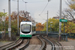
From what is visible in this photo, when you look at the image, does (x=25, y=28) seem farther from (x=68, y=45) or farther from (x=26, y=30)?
(x=68, y=45)

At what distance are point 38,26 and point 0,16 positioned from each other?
91.6m

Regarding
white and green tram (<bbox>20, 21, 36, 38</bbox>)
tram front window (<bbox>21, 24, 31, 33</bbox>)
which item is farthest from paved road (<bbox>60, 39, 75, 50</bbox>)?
tram front window (<bbox>21, 24, 31, 33</bbox>)

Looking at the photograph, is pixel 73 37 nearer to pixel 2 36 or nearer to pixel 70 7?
pixel 70 7

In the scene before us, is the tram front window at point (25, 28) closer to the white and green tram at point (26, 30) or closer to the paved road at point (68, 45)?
the white and green tram at point (26, 30)

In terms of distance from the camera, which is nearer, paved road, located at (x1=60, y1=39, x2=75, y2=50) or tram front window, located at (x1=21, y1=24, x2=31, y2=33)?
paved road, located at (x1=60, y1=39, x2=75, y2=50)

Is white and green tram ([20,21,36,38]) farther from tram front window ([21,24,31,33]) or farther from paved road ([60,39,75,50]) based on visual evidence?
paved road ([60,39,75,50])

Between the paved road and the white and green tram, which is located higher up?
the white and green tram

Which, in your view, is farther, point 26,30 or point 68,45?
point 26,30

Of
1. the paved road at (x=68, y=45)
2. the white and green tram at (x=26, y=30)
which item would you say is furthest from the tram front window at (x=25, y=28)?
the paved road at (x=68, y=45)

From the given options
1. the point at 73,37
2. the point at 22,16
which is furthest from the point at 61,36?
the point at 22,16

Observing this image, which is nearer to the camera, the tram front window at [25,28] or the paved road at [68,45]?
the paved road at [68,45]

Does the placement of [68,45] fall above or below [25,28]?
below

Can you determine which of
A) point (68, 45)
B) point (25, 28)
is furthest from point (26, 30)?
point (68, 45)

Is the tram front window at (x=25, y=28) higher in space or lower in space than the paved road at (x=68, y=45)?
higher
